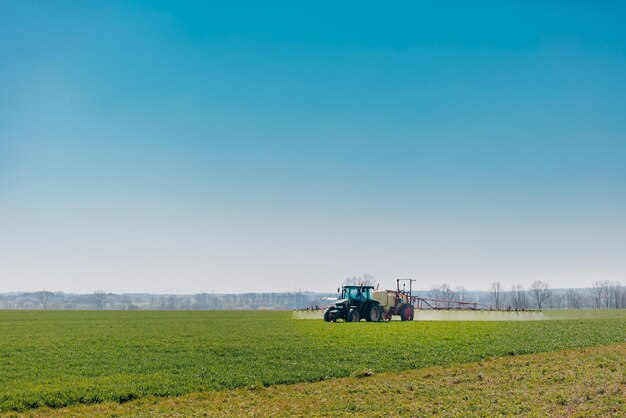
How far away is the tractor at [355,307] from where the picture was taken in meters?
50.0

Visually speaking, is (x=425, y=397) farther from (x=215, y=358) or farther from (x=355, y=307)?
(x=355, y=307)

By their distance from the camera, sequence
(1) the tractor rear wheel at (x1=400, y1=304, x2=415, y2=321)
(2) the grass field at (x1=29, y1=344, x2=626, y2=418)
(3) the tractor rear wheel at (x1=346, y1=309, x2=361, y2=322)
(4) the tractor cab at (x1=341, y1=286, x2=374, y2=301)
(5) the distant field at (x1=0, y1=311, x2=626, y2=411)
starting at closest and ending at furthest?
(2) the grass field at (x1=29, y1=344, x2=626, y2=418) → (5) the distant field at (x1=0, y1=311, x2=626, y2=411) → (3) the tractor rear wheel at (x1=346, y1=309, x2=361, y2=322) → (4) the tractor cab at (x1=341, y1=286, x2=374, y2=301) → (1) the tractor rear wheel at (x1=400, y1=304, x2=415, y2=321)

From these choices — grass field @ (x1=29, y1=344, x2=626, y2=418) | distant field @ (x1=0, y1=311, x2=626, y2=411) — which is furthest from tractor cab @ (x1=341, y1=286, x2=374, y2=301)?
grass field @ (x1=29, y1=344, x2=626, y2=418)

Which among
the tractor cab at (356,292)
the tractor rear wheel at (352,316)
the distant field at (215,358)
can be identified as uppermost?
the tractor cab at (356,292)

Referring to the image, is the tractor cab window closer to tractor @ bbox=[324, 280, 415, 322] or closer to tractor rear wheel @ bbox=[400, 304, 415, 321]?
tractor @ bbox=[324, 280, 415, 322]

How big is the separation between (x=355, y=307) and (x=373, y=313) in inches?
79.7

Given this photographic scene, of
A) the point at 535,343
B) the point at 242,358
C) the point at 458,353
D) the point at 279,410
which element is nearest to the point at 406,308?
the point at 535,343

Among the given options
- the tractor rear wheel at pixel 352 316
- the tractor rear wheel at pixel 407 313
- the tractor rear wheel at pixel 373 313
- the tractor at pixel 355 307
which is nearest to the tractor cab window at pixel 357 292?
the tractor at pixel 355 307

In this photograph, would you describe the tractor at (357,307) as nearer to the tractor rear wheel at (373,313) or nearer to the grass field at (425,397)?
the tractor rear wheel at (373,313)

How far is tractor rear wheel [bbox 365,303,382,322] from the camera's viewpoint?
167 ft

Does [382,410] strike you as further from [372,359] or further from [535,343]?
[535,343]

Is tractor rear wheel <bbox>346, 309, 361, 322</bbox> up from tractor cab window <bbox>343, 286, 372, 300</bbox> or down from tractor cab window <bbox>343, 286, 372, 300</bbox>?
down

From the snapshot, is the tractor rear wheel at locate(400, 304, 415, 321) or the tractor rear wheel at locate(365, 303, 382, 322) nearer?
the tractor rear wheel at locate(365, 303, 382, 322)

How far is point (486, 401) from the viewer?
1620cm
